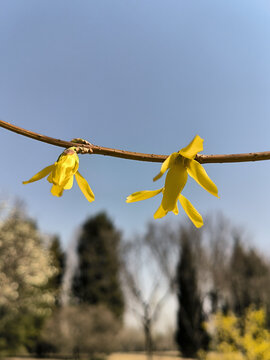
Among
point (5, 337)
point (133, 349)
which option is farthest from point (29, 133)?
point (133, 349)

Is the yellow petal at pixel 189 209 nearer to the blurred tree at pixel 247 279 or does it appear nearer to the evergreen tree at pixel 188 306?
the evergreen tree at pixel 188 306

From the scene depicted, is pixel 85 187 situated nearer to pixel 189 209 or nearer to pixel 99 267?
pixel 189 209

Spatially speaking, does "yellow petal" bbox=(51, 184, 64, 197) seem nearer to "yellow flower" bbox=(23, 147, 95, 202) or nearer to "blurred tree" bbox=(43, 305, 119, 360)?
"yellow flower" bbox=(23, 147, 95, 202)

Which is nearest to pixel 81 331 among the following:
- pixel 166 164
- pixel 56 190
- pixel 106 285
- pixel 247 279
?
pixel 106 285

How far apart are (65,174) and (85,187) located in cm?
3

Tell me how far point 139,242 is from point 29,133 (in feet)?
39.5

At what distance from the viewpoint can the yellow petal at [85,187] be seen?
1.27 feet

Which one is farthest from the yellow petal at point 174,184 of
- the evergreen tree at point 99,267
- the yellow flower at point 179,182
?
the evergreen tree at point 99,267

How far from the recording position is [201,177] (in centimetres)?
34

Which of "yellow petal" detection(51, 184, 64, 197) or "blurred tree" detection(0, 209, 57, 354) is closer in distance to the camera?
"yellow petal" detection(51, 184, 64, 197)

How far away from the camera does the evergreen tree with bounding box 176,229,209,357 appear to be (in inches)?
512

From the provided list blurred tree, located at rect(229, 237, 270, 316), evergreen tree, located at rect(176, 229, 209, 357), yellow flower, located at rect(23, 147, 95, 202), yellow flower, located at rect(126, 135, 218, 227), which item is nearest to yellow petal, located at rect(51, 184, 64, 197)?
yellow flower, located at rect(23, 147, 95, 202)

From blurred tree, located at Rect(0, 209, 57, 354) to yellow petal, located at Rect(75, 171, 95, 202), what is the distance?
33.0 feet

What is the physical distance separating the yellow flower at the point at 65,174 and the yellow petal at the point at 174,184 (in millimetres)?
92
